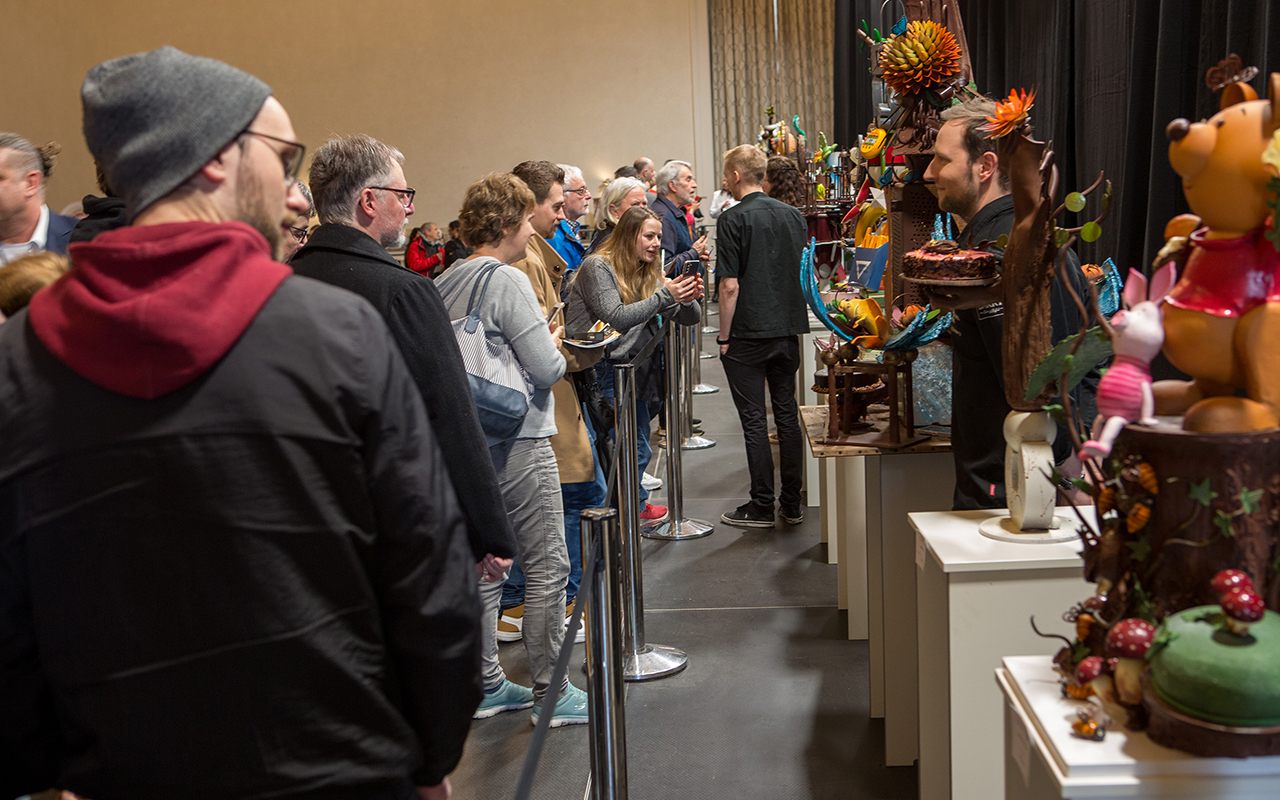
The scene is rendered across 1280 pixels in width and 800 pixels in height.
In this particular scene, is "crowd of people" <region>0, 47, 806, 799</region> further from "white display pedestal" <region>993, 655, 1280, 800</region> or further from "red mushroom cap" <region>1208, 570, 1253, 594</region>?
"red mushroom cap" <region>1208, 570, 1253, 594</region>

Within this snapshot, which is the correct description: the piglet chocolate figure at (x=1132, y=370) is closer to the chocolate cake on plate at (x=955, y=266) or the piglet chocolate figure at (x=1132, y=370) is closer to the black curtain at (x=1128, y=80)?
the chocolate cake on plate at (x=955, y=266)

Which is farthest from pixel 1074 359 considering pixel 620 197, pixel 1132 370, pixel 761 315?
pixel 620 197

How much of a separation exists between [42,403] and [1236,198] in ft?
4.15

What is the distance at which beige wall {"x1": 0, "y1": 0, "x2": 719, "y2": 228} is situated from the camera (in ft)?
44.6

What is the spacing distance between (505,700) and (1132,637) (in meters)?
2.09

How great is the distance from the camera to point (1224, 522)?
3.75ft

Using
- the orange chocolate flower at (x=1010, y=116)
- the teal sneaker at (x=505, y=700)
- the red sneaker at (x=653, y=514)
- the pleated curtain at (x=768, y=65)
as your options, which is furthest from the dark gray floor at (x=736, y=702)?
the pleated curtain at (x=768, y=65)

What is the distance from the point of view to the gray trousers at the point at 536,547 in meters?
2.73

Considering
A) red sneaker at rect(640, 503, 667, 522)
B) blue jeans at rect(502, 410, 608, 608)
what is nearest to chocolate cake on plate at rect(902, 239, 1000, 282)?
blue jeans at rect(502, 410, 608, 608)

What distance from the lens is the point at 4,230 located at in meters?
2.55

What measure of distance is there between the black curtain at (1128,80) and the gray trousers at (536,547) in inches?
73.6

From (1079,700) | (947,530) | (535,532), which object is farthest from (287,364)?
(535,532)

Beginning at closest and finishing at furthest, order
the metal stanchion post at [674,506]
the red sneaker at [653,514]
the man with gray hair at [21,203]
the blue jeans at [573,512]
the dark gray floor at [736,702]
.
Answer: the man with gray hair at [21,203]
the dark gray floor at [736,702]
the blue jeans at [573,512]
the metal stanchion post at [674,506]
the red sneaker at [653,514]

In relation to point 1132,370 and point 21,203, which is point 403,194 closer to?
point 21,203
